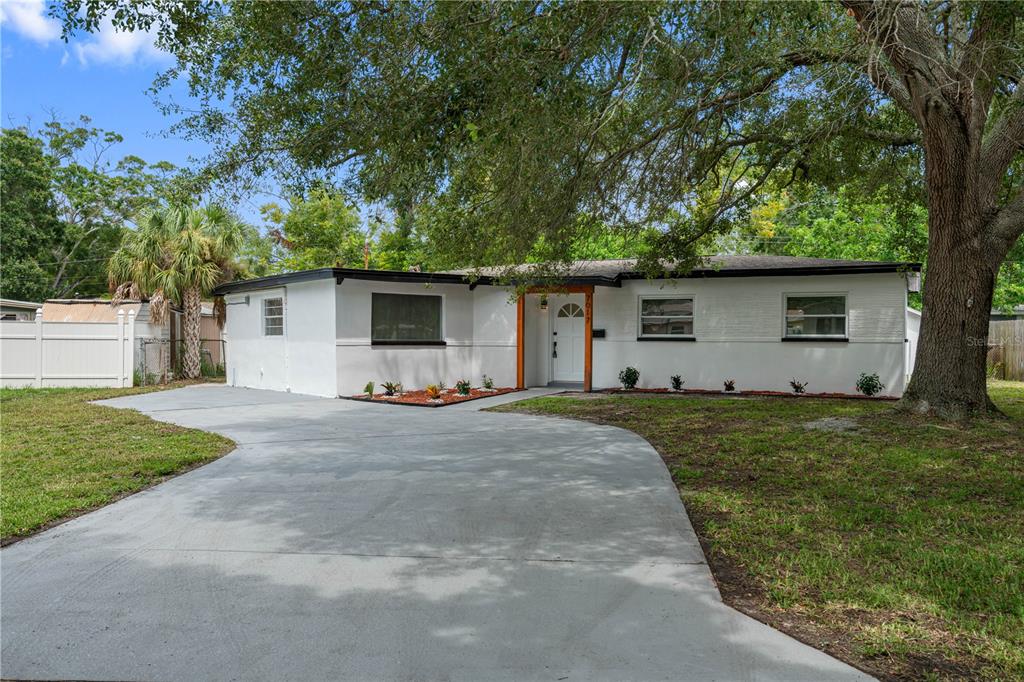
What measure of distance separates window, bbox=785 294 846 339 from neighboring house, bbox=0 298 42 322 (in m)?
21.0

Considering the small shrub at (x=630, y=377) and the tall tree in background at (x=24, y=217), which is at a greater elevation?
the tall tree in background at (x=24, y=217)

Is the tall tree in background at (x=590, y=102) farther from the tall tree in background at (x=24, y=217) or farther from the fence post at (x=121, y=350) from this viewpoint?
the tall tree in background at (x=24, y=217)

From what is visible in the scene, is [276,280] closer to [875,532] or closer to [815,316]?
[815,316]

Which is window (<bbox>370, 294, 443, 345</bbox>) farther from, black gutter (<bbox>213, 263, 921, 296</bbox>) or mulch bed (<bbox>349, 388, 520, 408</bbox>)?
mulch bed (<bbox>349, 388, 520, 408</bbox>)

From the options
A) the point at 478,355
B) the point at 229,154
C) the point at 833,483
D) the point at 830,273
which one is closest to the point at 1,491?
the point at 229,154

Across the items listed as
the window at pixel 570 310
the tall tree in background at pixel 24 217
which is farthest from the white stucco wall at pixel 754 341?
the tall tree in background at pixel 24 217

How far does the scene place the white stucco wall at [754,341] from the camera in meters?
14.7

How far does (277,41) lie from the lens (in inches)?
225

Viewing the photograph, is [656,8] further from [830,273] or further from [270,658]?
[830,273]

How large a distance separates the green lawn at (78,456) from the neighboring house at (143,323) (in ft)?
17.8

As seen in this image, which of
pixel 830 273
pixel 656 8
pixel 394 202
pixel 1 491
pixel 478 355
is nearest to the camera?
pixel 656 8

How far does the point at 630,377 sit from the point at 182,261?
12.1 m

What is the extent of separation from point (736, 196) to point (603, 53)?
26.9ft

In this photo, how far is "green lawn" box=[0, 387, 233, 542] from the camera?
5809mm
